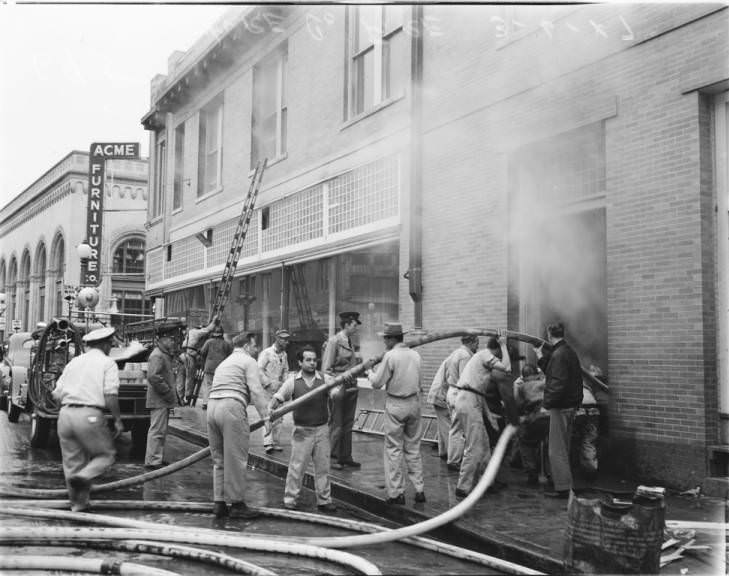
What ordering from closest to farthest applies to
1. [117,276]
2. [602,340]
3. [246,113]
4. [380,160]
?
[602,340], [380,160], [246,113], [117,276]

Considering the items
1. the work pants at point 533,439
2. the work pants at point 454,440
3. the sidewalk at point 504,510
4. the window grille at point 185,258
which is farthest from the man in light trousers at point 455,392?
the window grille at point 185,258

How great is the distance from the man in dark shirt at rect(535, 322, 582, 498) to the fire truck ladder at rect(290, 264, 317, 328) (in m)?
7.39

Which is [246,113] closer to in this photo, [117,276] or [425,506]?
[425,506]

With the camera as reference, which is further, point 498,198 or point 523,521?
point 498,198

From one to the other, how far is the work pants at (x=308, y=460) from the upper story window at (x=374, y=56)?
20.8 feet

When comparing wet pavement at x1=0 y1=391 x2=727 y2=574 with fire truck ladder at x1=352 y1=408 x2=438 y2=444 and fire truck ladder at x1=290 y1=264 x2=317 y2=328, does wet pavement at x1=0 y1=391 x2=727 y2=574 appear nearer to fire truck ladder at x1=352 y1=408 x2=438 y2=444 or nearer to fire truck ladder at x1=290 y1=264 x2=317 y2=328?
fire truck ladder at x1=352 y1=408 x2=438 y2=444

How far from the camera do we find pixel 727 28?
6809 mm

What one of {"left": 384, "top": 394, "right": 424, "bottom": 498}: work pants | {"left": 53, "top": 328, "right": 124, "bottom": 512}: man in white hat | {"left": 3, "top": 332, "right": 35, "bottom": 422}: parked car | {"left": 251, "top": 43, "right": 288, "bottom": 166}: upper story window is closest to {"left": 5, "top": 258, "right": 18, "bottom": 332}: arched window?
{"left": 3, "top": 332, "right": 35, "bottom": 422}: parked car

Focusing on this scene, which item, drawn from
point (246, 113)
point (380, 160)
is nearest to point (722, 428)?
point (380, 160)

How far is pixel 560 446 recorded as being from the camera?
22.7 feet

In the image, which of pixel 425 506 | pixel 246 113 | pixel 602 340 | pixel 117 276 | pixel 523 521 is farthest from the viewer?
pixel 117 276

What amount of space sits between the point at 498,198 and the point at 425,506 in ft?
14.4

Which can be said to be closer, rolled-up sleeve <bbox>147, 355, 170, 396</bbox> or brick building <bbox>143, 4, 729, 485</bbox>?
brick building <bbox>143, 4, 729, 485</bbox>

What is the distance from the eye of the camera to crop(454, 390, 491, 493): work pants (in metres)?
7.02
